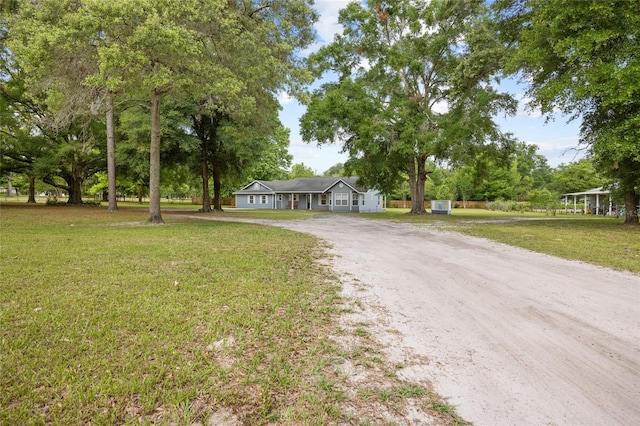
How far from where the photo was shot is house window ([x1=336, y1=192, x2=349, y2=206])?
120 ft

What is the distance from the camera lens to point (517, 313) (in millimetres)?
3928

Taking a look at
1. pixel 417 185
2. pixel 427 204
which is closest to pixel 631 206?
pixel 417 185

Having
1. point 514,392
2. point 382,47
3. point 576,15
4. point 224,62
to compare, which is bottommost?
point 514,392

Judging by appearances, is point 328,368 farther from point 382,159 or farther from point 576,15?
point 382,159

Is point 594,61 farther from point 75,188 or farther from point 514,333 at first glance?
point 75,188

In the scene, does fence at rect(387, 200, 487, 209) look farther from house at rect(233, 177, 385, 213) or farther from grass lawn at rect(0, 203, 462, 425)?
grass lawn at rect(0, 203, 462, 425)

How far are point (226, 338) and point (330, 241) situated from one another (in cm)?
680

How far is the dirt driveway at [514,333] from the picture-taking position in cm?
229

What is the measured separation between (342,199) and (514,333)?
3368 cm

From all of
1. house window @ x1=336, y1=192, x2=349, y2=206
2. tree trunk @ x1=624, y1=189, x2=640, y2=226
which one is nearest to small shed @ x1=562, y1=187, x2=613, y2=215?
tree trunk @ x1=624, y1=189, x2=640, y2=226

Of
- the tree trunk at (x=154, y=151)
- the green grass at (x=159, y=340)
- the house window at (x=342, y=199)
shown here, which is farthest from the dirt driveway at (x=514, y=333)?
the house window at (x=342, y=199)

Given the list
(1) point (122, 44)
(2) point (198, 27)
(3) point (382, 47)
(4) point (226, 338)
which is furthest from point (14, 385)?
(3) point (382, 47)

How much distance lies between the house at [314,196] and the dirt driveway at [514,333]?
2832cm

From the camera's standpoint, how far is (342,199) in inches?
1454
